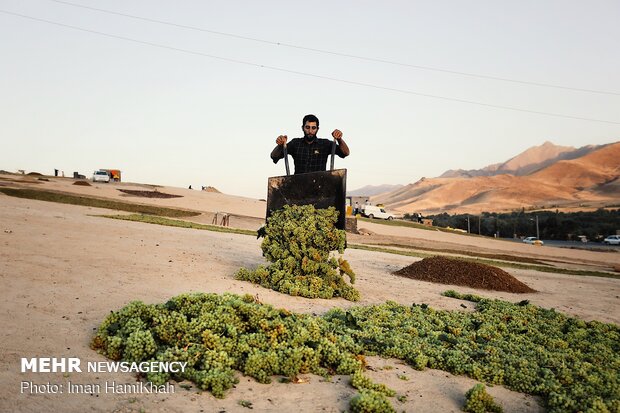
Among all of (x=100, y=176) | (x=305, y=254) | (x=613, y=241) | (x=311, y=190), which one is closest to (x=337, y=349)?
(x=305, y=254)

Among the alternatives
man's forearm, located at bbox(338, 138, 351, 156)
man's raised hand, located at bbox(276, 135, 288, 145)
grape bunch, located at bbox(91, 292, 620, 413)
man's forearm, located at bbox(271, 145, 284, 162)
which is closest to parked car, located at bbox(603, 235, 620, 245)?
grape bunch, located at bbox(91, 292, 620, 413)

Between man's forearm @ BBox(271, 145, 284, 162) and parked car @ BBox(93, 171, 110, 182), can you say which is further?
parked car @ BBox(93, 171, 110, 182)

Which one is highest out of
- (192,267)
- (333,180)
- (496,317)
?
(333,180)

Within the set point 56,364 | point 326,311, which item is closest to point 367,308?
point 326,311

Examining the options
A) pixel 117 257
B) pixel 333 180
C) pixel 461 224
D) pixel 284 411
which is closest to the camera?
pixel 284 411

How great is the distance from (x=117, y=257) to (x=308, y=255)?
5120 mm

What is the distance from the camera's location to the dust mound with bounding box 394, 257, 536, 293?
16.8 metres

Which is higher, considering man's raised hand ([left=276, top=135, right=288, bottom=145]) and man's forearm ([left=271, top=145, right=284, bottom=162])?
man's raised hand ([left=276, top=135, right=288, bottom=145])

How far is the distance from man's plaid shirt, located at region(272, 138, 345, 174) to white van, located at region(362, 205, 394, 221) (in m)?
63.2

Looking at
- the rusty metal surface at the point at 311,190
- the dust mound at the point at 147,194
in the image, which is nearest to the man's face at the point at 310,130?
the rusty metal surface at the point at 311,190

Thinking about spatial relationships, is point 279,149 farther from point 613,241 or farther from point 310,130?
point 613,241

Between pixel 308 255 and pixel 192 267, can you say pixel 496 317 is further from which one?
pixel 192 267

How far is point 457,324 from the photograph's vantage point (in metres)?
9.56

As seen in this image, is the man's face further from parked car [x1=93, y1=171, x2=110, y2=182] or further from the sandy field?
parked car [x1=93, y1=171, x2=110, y2=182]
